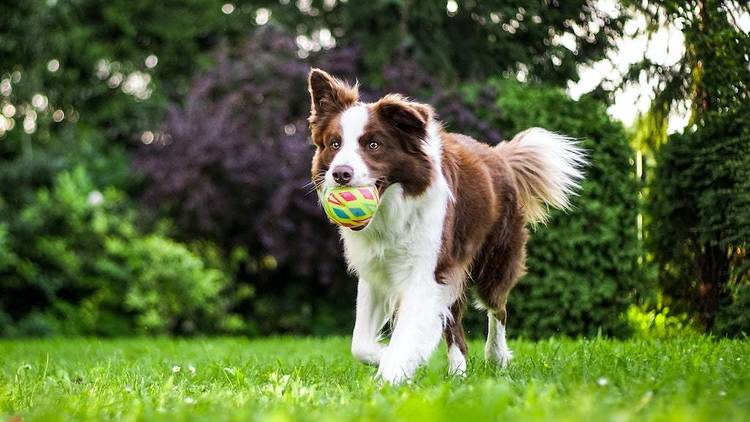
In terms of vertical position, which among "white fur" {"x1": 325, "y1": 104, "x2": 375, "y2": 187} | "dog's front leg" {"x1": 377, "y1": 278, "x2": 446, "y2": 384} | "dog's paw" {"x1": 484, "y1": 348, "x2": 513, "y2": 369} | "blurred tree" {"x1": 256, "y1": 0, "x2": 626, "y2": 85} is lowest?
"dog's paw" {"x1": 484, "y1": 348, "x2": 513, "y2": 369}

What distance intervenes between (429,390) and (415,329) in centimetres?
108

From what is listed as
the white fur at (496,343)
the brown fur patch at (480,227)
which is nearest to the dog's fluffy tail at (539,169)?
the brown fur patch at (480,227)

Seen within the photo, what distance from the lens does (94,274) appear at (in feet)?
42.0

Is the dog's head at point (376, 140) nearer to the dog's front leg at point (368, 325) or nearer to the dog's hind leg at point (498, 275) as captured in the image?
the dog's front leg at point (368, 325)

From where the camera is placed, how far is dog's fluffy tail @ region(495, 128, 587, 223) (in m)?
6.05

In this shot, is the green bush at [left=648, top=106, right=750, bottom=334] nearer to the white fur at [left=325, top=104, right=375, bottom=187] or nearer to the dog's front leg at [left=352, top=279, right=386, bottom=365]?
the dog's front leg at [left=352, top=279, right=386, bottom=365]

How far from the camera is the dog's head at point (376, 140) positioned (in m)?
4.71

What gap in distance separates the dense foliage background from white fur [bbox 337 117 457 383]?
8.12ft

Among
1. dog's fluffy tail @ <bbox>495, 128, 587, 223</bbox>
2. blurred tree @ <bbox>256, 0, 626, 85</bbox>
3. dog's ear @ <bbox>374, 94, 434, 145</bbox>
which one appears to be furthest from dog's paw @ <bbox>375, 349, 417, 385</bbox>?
blurred tree @ <bbox>256, 0, 626, 85</bbox>

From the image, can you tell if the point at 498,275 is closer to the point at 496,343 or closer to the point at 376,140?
the point at 496,343

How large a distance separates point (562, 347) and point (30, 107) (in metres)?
11.0

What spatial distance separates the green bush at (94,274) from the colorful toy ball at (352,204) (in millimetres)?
7811

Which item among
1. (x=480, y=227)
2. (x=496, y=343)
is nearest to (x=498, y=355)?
(x=496, y=343)

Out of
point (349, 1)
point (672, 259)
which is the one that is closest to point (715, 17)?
point (672, 259)
